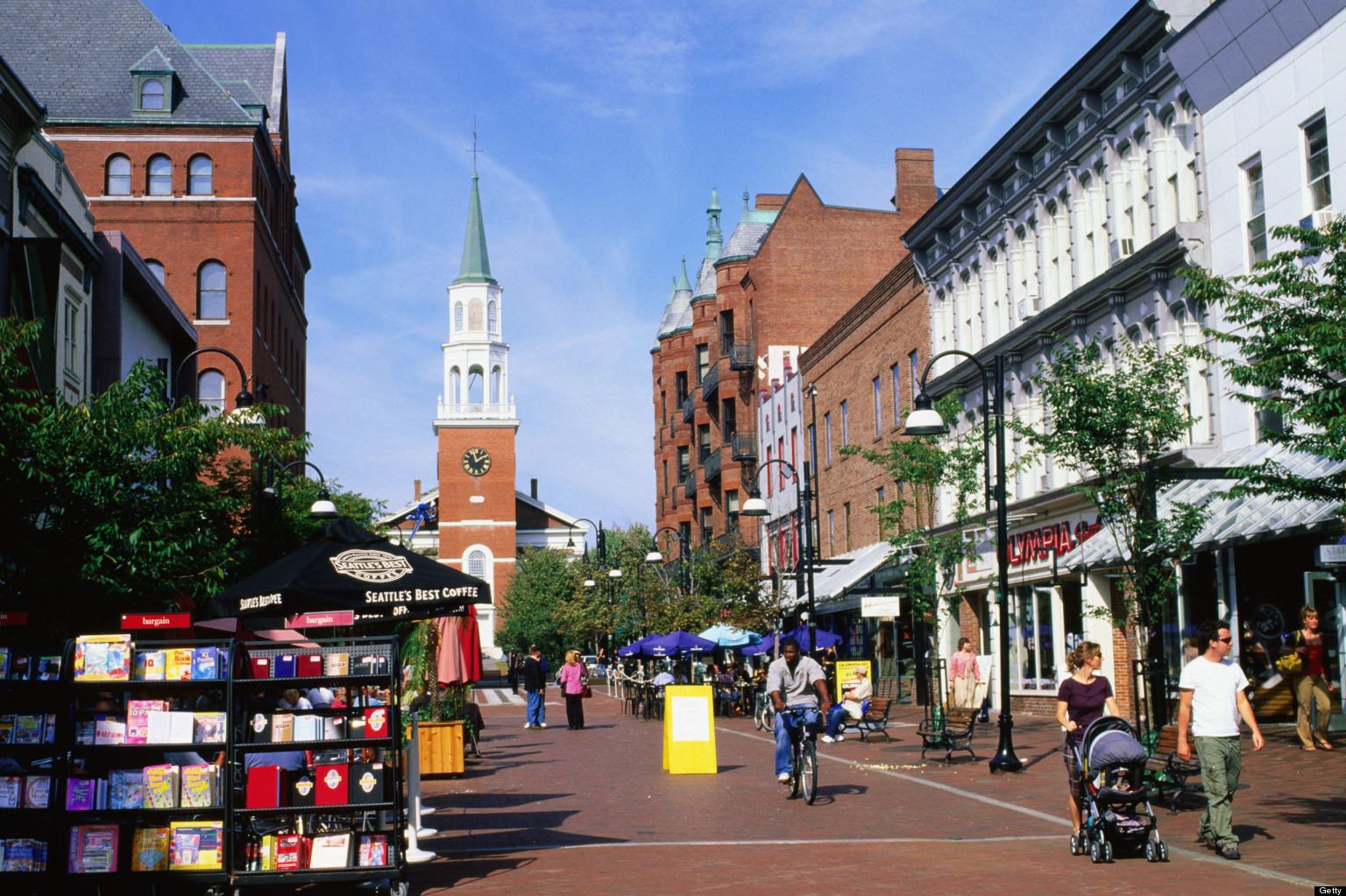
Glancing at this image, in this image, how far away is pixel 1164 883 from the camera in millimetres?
9758

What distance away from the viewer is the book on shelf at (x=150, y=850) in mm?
9648

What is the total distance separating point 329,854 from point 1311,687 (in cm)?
1409

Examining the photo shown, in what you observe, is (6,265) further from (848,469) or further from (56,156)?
(848,469)

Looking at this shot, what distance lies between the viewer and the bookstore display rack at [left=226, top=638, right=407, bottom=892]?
32.1ft

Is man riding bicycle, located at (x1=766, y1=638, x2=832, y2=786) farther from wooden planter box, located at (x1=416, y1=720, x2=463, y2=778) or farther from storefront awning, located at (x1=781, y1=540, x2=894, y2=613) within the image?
storefront awning, located at (x1=781, y1=540, x2=894, y2=613)

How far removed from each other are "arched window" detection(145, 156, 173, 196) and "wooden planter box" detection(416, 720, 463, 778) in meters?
35.5

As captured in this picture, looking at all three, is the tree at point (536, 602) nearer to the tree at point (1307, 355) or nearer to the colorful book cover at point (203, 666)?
the tree at point (1307, 355)

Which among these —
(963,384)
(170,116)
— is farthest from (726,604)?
(170,116)

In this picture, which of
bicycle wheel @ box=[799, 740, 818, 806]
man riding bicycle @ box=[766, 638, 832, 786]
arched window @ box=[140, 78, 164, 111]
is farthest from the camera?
arched window @ box=[140, 78, 164, 111]

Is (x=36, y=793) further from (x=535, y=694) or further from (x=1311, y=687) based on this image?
(x=535, y=694)

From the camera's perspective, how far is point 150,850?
9.66m

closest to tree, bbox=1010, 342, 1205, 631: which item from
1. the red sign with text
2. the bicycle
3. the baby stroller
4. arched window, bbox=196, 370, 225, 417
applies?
the bicycle

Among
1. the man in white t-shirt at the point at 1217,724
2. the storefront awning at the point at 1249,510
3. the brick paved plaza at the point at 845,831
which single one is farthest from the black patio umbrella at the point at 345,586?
the storefront awning at the point at 1249,510

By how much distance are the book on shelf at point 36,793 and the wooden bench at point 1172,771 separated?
891 cm
